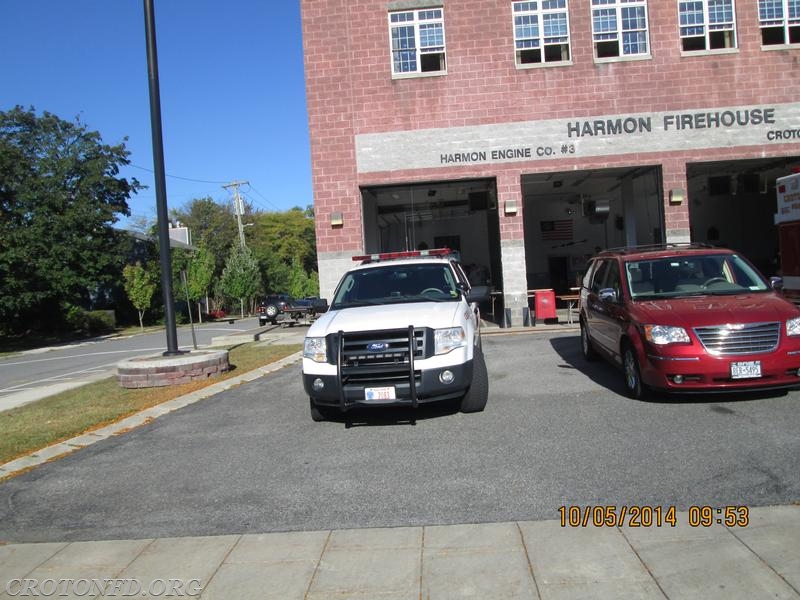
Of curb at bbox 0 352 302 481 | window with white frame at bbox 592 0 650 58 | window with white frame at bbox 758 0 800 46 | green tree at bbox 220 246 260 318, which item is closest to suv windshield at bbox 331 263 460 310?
curb at bbox 0 352 302 481

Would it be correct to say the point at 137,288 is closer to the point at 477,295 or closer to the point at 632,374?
the point at 477,295

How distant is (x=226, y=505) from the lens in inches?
196

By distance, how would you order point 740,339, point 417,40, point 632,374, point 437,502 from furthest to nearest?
1. point 417,40
2. point 632,374
3. point 740,339
4. point 437,502

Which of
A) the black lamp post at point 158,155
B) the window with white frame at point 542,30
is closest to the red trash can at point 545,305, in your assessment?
the window with white frame at point 542,30

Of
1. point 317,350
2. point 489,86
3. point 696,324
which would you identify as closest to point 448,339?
point 317,350

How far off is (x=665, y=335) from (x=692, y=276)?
1.71 meters

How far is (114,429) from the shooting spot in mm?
7621

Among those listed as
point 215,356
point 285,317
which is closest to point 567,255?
point 285,317

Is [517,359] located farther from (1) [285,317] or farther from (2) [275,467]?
(1) [285,317]

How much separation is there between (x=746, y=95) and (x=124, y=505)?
58.5 feet

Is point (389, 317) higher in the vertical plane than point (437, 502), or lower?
higher

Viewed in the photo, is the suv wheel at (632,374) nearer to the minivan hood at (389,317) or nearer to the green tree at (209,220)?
the minivan hood at (389,317)

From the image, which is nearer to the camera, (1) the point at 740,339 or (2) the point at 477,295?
(1) the point at 740,339

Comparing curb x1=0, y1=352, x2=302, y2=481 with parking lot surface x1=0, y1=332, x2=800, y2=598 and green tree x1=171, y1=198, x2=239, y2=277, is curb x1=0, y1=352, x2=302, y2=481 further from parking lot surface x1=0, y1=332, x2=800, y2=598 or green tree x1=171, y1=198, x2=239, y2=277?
green tree x1=171, y1=198, x2=239, y2=277
